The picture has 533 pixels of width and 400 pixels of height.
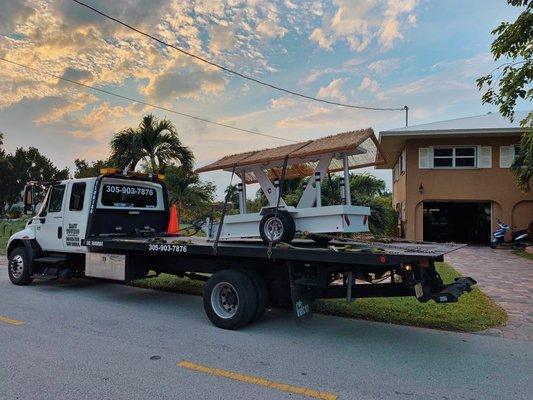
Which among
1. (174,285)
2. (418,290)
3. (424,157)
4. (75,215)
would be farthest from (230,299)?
(424,157)

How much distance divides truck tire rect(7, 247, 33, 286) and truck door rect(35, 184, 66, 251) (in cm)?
42

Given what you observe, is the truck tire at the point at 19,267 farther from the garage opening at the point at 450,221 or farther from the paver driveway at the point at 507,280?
the garage opening at the point at 450,221

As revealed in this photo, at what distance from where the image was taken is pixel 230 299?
250 inches

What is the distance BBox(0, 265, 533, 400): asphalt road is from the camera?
4.06 metres

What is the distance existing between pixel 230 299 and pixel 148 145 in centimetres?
1370

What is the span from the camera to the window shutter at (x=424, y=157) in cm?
1892

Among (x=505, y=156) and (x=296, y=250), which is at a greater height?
(x=505, y=156)

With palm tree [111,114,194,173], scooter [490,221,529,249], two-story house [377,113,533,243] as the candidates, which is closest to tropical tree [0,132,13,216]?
palm tree [111,114,194,173]

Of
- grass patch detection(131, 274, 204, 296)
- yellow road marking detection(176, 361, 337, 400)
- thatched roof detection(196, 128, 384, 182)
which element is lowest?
yellow road marking detection(176, 361, 337, 400)

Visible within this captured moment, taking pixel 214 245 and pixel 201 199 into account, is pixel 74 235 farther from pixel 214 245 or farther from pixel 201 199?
pixel 201 199

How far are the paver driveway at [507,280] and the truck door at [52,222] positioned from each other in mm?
7611

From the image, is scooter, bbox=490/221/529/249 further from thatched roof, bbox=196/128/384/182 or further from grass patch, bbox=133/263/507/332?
thatched roof, bbox=196/128/384/182

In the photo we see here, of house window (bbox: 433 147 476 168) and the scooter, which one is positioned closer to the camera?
the scooter

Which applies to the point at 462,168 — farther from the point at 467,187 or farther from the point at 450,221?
the point at 450,221
